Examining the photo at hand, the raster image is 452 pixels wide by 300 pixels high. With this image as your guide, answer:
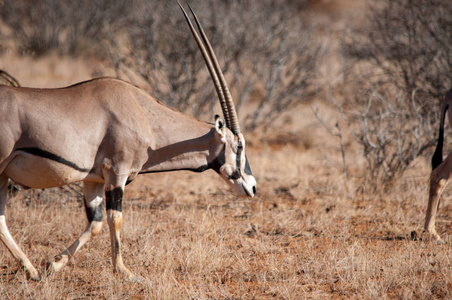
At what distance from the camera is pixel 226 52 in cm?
977

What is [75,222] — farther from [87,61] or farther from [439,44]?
[87,61]

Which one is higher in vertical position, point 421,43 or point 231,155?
point 421,43

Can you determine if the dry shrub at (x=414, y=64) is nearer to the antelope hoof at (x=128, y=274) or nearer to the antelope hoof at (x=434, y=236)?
the antelope hoof at (x=434, y=236)

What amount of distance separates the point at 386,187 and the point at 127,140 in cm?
407

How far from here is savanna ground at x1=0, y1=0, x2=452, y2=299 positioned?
406 cm

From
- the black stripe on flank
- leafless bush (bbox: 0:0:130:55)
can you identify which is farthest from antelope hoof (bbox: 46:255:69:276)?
leafless bush (bbox: 0:0:130:55)

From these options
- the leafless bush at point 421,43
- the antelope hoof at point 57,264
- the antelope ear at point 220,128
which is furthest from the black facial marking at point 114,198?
the leafless bush at point 421,43

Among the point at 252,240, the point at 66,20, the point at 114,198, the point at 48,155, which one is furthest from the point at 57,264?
the point at 66,20

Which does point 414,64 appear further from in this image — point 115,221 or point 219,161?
point 115,221

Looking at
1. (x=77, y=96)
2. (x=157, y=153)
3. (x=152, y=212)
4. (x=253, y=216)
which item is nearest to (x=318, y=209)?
(x=253, y=216)

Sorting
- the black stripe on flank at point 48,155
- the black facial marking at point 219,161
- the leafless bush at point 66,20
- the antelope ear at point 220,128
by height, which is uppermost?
the antelope ear at point 220,128

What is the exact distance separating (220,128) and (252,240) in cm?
142

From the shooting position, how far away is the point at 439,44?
7949 mm

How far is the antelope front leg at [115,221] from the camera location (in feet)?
13.7
